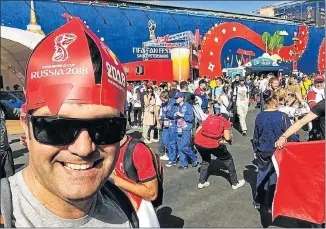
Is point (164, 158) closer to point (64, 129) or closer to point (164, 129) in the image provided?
point (164, 129)

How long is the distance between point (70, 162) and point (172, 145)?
251 inches

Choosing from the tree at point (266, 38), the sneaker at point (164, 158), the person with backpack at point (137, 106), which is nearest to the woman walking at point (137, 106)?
the person with backpack at point (137, 106)

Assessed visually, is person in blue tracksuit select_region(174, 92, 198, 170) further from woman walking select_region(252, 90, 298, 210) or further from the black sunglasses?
the black sunglasses

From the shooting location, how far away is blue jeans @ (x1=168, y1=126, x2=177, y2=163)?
735 cm

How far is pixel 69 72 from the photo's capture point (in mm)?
1021

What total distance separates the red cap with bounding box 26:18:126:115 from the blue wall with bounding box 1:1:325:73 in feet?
55.9

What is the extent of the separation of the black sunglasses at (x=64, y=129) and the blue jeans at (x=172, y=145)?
6.27m


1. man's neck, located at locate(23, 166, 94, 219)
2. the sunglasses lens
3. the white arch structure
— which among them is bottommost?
man's neck, located at locate(23, 166, 94, 219)

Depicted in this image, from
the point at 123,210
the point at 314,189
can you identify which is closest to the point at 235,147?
the point at 314,189

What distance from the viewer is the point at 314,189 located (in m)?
3.69

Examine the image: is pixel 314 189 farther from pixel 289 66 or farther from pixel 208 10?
pixel 289 66

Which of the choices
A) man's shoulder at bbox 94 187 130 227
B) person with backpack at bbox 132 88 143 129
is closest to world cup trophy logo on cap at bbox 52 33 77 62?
man's shoulder at bbox 94 187 130 227

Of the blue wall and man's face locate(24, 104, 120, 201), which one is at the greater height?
the blue wall

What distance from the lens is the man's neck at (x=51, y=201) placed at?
110cm
